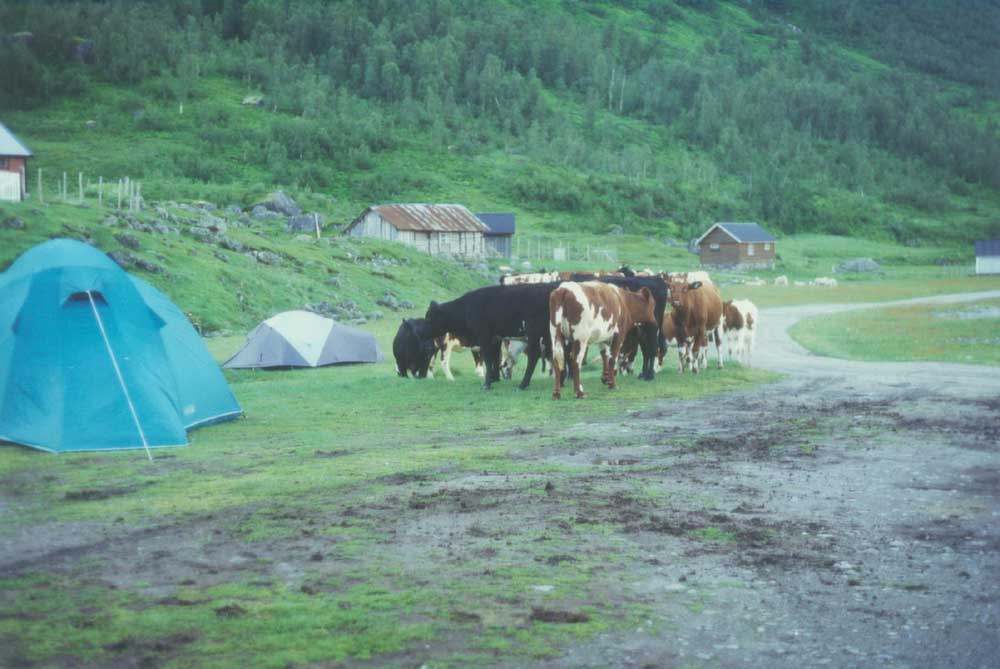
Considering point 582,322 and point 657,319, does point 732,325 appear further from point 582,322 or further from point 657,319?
point 582,322

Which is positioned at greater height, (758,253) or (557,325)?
(758,253)

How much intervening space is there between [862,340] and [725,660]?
106 ft

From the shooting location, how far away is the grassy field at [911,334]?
106 feet

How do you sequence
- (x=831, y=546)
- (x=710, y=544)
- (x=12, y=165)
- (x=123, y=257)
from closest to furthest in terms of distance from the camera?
(x=831, y=546), (x=710, y=544), (x=123, y=257), (x=12, y=165)

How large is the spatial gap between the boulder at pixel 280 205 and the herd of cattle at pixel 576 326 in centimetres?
7425

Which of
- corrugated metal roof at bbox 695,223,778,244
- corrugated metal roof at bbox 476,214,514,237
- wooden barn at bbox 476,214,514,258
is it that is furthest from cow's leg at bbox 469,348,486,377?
corrugated metal roof at bbox 695,223,778,244

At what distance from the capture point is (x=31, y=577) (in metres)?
9.22

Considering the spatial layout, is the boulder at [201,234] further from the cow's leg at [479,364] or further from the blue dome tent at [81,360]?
the blue dome tent at [81,360]

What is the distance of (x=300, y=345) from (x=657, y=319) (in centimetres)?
935

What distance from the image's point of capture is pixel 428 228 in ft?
298

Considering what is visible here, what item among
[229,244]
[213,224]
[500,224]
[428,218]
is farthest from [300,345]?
[500,224]

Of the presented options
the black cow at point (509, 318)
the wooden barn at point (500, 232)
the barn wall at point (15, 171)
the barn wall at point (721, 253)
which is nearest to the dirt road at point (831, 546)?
the black cow at point (509, 318)

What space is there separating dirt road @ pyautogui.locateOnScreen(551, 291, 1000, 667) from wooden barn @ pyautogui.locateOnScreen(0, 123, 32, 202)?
46809mm

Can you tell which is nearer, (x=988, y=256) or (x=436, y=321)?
(x=436, y=321)
